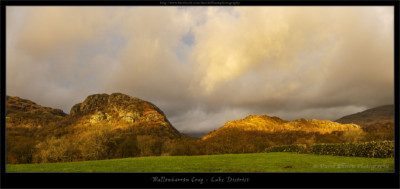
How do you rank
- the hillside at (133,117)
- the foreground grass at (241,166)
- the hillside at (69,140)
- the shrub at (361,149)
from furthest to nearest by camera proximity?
the hillside at (133,117), the hillside at (69,140), the shrub at (361,149), the foreground grass at (241,166)

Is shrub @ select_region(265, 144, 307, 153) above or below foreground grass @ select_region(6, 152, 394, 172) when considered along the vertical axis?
below

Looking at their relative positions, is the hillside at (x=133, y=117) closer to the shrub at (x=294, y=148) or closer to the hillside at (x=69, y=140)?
the hillside at (x=69, y=140)

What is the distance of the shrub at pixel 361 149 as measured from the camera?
14.9 metres

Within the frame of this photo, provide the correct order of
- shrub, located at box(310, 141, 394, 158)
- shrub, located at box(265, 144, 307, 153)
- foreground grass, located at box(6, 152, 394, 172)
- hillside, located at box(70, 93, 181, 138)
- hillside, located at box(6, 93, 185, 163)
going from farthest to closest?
hillside, located at box(70, 93, 181, 138) < hillside, located at box(6, 93, 185, 163) < shrub, located at box(265, 144, 307, 153) < shrub, located at box(310, 141, 394, 158) < foreground grass, located at box(6, 152, 394, 172)

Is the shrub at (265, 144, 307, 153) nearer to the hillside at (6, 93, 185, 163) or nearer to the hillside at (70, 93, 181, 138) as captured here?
the hillside at (6, 93, 185, 163)

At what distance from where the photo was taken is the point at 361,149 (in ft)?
57.4

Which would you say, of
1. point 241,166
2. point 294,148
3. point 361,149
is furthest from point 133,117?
point 241,166

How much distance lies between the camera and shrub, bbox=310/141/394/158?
14949 millimetres

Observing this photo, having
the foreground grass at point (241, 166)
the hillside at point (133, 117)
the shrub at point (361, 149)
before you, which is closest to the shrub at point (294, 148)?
the shrub at point (361, 149)

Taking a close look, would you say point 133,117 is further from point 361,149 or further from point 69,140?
point 361,149

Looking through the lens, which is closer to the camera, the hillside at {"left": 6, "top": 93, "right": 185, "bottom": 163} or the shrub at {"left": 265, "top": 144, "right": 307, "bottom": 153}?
the shrub at {"left": 265, "top": 144, "right": 307, "bottom": 153}

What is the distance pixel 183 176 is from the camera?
23.0 ft

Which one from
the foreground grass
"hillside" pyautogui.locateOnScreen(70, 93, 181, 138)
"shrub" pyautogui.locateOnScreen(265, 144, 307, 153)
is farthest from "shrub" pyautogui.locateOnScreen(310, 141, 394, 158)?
"hillside" pyautogui.locateOnScreen(70, 93, 181, 138)

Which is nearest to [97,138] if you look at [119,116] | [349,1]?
[349,1]
